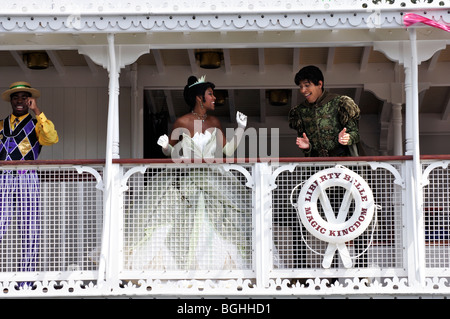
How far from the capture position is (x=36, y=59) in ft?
51.0

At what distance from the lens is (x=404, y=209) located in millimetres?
12297

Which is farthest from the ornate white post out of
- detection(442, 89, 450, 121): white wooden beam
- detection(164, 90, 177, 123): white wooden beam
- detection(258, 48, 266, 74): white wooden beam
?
detection(442, 89, 450, 121): white wooden beam

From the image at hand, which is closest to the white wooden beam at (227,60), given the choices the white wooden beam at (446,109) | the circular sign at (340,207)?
the white wooden beam at (446,109)

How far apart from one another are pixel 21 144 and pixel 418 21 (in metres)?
4.70

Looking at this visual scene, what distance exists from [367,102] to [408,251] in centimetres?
517

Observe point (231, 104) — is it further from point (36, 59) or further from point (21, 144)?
point (21, 144)

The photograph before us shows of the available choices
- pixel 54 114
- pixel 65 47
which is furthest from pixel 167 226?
pixel 54 114

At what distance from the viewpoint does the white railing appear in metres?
12.2

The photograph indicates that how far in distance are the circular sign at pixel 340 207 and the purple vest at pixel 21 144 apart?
322 centimetres

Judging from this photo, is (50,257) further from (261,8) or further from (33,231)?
(261,8)

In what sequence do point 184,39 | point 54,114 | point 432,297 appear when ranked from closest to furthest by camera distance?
point 432,297
point 184,39
point 54,114

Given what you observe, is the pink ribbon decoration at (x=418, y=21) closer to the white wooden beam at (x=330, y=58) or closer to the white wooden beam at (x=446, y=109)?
the white wooden beam at (x=330, y=58)

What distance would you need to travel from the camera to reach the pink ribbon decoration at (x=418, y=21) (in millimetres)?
12195

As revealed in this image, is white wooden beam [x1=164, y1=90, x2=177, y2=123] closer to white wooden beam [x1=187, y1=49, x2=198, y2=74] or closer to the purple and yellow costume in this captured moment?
white wooden beam [x1=187, y1=49, x2=198, y2=74]
